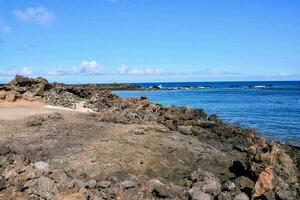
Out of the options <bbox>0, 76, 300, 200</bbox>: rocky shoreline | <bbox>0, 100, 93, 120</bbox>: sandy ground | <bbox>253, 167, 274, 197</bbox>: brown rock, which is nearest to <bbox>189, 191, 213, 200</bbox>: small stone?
<bbox>0, 76, 300, 200</bbox>: rocky shoreline

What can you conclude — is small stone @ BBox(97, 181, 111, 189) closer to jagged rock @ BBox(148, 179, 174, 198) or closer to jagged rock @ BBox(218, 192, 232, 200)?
jagged rock @ BBox(148, 179, 174, 198)

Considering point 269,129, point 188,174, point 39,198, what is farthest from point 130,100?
point 39,198

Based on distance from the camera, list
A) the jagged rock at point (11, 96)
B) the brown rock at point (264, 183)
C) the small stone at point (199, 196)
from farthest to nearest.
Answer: the jagged rock at point (11, 96) → the brown rock at point (264, 183) → the small stone at point (199, 196)

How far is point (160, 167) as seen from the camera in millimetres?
15914

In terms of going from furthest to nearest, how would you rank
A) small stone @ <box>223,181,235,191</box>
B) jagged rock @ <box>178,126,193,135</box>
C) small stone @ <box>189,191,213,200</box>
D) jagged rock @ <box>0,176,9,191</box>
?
jagged rock @ <box>178,126,193,135</box>, small stone @ <box>223,181,235,191</box>, jagged rock @ <box>0,176,9,191</box>, small stone @ <box>189,191,213,200</box>

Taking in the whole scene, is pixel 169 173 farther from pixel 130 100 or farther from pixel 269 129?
pixel 130 100

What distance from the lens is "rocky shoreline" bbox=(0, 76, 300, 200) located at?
44.2 feet

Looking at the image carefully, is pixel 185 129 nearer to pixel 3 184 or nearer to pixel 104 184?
pixel 104 184

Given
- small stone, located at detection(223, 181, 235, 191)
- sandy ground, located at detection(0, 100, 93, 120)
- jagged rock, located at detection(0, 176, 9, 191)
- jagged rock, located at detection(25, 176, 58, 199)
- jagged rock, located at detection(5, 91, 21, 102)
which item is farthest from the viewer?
jagged rock, located at detection(5, 91, 21, 102)

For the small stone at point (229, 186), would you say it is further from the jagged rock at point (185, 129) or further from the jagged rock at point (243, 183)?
the jagged rock at point (185, 129)

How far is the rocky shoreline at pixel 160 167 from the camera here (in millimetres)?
13484

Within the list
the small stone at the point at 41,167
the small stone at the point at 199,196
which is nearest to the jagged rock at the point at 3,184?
the small stone at the point at 41,167

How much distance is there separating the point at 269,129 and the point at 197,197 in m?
21.0

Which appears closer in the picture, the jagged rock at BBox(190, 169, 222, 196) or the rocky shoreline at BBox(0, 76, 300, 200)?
the rocky shoreline at BBox(0, 76, 300, 200)
